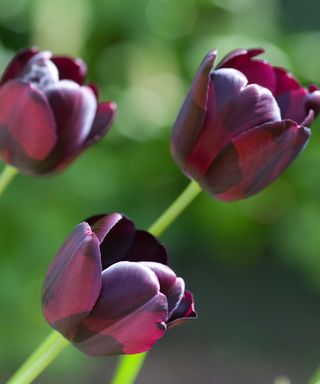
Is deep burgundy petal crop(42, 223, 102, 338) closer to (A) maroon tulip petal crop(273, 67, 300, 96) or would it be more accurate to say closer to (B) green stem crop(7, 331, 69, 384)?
(B) green stem crop(7, 331, 69, 384)

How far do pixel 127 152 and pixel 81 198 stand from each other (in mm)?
161

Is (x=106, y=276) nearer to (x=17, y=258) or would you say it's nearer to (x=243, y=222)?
(x=17, y=258)

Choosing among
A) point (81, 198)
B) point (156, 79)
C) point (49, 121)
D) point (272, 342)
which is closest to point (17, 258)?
point (81, 198)

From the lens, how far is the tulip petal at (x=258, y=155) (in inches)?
19.4

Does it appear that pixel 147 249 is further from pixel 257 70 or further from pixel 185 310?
pixel 257 70

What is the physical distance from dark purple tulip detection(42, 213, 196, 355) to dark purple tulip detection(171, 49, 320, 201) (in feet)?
0.28

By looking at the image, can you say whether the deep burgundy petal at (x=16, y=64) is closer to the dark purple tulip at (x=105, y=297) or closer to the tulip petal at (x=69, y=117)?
the tulip petal at (x=69, y=117)

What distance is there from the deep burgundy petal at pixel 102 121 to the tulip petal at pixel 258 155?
7 centimetres

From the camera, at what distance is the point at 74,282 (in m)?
0.43

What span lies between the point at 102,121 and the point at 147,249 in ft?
0.39

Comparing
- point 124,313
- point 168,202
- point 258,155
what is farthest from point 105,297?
point 168,202

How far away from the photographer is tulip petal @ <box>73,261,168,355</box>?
17.0 inches

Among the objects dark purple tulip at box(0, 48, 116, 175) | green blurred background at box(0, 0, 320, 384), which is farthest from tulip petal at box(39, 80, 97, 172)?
green blurred background at box(0, 0, 320, 384)

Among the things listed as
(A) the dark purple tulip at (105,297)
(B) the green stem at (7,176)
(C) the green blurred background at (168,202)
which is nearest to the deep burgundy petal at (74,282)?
(A) the dark purple tulip at (105,297)
